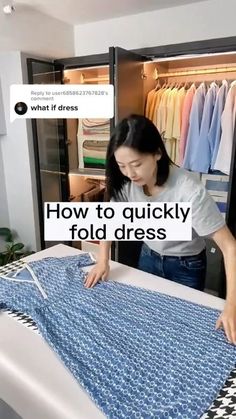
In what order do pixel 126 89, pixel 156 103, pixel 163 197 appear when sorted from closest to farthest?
pixel 163 197 < pixel 126 89 < pixel 156 103

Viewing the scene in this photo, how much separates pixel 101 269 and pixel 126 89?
1.43m

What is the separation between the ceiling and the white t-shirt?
1498 mm

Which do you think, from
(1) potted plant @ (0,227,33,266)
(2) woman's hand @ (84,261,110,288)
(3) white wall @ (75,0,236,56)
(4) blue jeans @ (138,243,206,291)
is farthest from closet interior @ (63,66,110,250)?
(2) woman's hand @ (84,261,110,288)

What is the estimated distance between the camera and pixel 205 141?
2.17 meters

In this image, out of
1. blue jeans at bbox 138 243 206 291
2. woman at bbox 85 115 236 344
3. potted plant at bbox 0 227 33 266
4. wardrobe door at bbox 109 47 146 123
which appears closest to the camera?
woman at bbox 85 115 236 344

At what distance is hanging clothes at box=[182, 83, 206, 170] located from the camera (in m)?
2.17

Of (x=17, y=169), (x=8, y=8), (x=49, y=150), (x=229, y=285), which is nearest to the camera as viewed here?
(x=229, y=285)

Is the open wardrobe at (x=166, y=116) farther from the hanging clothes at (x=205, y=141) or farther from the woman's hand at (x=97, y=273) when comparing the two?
the woman's hand at (x=97, y=273)

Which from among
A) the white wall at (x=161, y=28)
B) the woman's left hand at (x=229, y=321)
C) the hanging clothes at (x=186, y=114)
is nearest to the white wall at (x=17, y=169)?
the white wall at (x=161, y=28)

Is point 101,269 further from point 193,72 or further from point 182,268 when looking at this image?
point 193,72

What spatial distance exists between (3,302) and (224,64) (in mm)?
2105

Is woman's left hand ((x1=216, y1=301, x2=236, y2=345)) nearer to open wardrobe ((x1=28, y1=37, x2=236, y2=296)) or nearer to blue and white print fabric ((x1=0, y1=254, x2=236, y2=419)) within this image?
blue and white print fabric ((x1=0, y1=254, x2=236, y2=419))

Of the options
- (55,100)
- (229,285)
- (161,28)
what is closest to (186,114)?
(161,28)

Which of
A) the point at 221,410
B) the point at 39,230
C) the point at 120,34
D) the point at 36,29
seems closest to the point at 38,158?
the point at 39,230
